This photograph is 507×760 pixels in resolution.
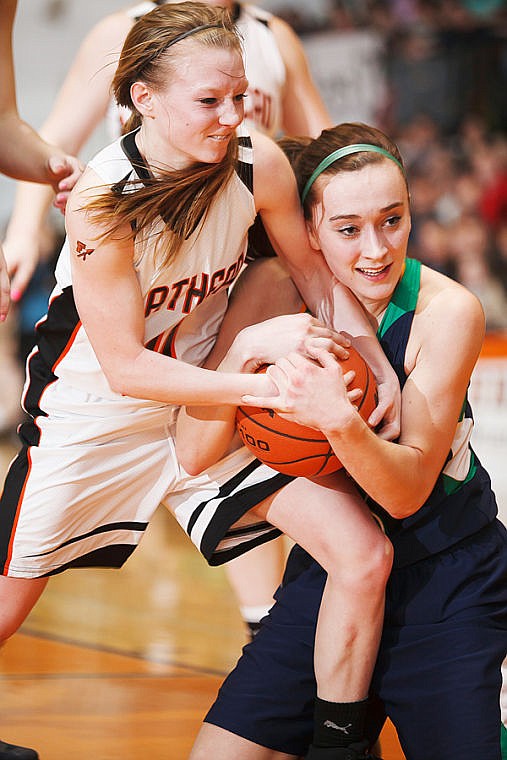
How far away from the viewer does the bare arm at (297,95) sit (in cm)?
402

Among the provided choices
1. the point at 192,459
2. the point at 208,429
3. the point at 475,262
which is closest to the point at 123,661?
the point at 192,459

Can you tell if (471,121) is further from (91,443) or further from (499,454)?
(91,443)

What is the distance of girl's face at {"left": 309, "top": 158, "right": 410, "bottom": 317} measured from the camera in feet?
8.75

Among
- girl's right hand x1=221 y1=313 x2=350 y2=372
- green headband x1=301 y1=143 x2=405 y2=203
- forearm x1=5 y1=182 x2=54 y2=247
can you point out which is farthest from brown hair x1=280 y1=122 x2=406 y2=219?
forearm x1=5 y1=182 x2=54 y2=247

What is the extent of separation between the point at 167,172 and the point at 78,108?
4.74 feet

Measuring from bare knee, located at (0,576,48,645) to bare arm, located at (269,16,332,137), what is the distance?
196 centimetres

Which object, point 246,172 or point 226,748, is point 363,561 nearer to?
point 226,748

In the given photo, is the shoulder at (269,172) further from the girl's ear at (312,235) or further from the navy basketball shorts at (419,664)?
the navy basketball shorts at (419,664)

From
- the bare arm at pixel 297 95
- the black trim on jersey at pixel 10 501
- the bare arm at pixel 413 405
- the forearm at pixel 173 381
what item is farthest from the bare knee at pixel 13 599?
the bare arm at pixel 297 95

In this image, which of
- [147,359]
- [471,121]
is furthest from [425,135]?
[147,359]

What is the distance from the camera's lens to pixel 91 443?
114 inches

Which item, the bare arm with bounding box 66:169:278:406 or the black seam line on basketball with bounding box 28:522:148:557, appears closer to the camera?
the bare arm with bounding box 66:169:278:406

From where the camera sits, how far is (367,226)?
268 centimetres

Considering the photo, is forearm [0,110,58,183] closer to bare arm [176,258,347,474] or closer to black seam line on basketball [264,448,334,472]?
bare arm [176,258,347,474]
